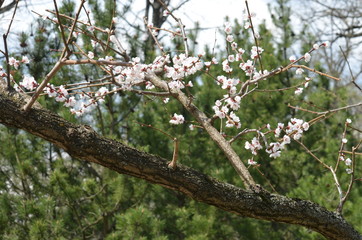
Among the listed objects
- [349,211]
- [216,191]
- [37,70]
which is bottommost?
[216,191]

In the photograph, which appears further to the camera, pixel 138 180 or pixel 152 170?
pixel 138 180

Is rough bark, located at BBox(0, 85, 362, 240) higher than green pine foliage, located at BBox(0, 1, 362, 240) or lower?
lower

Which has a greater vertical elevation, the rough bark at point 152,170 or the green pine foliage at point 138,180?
the green pine foliage at point 138,180

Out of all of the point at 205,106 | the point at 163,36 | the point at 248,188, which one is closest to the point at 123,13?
the point at 163,36

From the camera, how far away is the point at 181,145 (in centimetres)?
404

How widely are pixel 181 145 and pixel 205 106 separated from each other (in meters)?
0.59

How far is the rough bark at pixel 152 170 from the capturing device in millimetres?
1533

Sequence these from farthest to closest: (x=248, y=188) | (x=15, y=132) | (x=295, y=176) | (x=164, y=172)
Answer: (x=295, y=176), (x=15, y=132), (x=248, y=188), (x=164, y=172)

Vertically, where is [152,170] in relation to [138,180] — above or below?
below

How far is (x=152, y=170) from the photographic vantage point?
5.34ft

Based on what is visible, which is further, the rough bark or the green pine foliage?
the green pine foliage

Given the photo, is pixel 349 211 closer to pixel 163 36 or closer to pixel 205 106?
pixel 205 106

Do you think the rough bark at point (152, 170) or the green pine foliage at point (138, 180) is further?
the green pine foliage at point (138, 180)

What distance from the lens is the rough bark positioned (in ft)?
5.03
